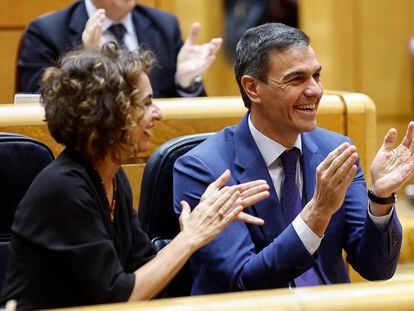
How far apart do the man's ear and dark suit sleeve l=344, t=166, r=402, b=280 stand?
29cm

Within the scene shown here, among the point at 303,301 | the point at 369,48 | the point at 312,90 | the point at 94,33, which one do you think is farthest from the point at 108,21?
the point at 303,301

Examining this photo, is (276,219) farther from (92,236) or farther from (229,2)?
(229,2)

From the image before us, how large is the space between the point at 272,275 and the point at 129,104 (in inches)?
17.5

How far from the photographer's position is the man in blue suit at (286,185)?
6.03 feet

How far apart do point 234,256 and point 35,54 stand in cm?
139

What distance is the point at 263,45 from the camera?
6.71 ft

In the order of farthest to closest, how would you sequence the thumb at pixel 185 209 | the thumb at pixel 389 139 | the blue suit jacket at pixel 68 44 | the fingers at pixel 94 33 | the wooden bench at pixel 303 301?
the blue suit jacket at pixel 68 44, the fingers at pixel 94 33, the thumb at pixel 389 139, the thumb at pixel 185 209, the wooden bench at pixel 303 301

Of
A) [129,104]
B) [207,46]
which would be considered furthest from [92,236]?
[207,46]

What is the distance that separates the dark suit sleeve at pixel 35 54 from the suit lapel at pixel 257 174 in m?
1.13

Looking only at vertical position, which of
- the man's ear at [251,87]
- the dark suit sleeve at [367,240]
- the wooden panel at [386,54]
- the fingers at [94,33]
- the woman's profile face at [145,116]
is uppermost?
the woman's profile face at [145,116]

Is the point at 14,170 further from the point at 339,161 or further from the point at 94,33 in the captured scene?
the point at 94,33

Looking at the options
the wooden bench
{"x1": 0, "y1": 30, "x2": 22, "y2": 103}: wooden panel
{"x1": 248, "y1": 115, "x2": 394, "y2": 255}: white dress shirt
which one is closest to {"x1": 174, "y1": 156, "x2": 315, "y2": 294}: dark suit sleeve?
{"x1": 248, "y1": 115, "x2": 394, "y2": 255}: white dress shirt

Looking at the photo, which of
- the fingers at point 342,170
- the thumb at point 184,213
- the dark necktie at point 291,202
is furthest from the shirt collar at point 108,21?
the fingers at point 342,170

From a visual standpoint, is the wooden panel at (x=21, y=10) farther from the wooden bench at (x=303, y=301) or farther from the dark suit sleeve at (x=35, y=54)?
the wooden bench at (x=303, y=301)
